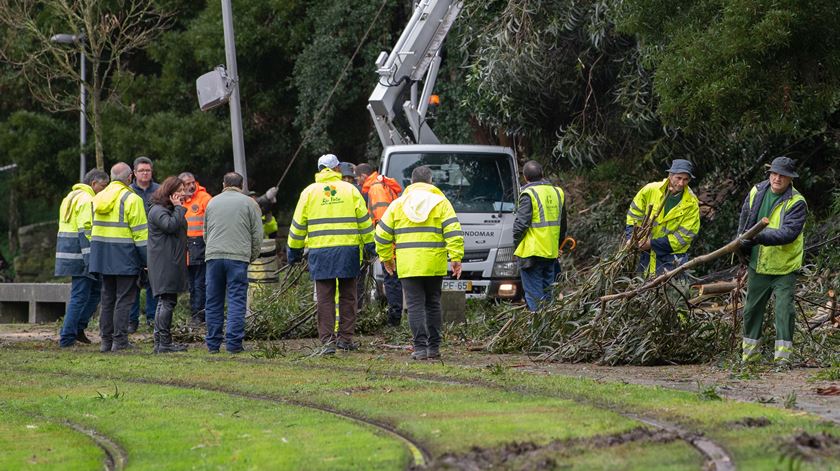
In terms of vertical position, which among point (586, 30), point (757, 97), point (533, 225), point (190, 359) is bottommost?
point (190, 359)

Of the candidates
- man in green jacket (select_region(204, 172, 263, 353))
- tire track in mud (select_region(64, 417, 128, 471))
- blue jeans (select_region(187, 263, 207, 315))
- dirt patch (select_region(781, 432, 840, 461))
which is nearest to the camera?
dirt patch (select_region(781, 432, 840, 461))

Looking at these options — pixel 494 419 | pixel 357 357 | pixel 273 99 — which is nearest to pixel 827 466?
pixel 494 419

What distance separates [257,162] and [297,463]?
24.5 metres

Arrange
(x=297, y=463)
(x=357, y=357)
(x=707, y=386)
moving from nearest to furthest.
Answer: (x=297, y=463) < (x=707, y=386) < (x=357, y=357)

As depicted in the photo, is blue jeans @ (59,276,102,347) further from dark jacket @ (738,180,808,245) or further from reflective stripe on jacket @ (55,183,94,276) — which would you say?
dark jacket @ (738,180,808,245)

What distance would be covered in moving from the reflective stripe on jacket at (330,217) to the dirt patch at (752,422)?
6339 mm

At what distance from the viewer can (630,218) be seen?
15.0 m

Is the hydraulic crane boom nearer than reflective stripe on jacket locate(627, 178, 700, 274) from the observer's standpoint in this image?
No

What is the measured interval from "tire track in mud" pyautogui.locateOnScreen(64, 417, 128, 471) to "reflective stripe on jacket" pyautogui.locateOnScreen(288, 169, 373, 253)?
15.7 feet

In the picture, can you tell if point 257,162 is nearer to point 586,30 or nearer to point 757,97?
point 586,30

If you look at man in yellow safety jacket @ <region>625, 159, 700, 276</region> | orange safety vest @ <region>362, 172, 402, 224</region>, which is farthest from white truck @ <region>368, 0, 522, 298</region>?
man in yellow safety jacket @ <region>625, 159, 700, 276</region>

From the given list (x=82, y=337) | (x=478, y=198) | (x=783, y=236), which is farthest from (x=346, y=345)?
(x=478, y=198)

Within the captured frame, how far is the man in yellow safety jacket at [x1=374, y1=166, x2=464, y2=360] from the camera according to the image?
1353cm

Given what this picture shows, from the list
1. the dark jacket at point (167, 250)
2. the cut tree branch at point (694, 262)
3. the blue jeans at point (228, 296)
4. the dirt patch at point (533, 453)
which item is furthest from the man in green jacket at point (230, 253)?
the dirt patch at point (533, 453)
